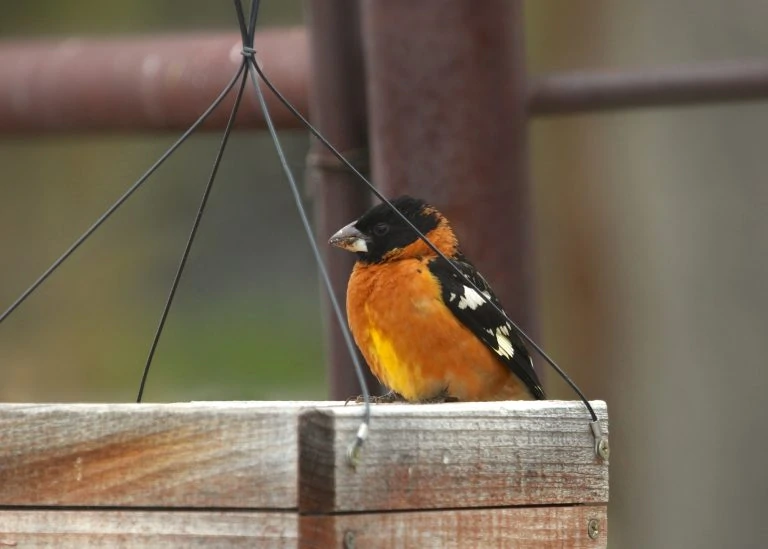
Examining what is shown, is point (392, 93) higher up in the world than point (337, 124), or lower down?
higher up

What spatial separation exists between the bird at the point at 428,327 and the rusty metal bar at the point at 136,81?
0.49 m

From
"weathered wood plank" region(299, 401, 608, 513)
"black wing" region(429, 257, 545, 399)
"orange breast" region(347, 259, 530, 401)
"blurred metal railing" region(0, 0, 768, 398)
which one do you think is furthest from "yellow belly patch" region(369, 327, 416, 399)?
"weathered wood plank" region(299, 401, 608, 513)

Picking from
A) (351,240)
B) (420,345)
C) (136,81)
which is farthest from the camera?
(136,81)

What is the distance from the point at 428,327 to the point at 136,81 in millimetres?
1195

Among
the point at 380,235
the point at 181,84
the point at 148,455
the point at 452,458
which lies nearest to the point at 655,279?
the point at 380,235

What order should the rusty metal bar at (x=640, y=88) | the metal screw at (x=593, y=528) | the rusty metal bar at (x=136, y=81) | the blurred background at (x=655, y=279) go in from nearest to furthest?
1. the metal screw at (x=593, y=528)
2. the rusty metal bar at (x=640, y=88)
3. the rusty metal bar at (x=136, y=81)
4. the blurred background at (x=655, y=279)

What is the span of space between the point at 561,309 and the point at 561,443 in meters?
5.47

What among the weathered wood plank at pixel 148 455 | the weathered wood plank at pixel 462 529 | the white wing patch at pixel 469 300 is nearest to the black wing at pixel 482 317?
the white wing patch at pixel 469 300

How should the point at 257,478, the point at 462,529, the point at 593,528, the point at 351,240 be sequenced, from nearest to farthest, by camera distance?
the point at 257,478 → the point at 462,529 → the point at 593,528 → the point at 351,240

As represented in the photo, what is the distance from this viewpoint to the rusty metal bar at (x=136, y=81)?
4.04 m

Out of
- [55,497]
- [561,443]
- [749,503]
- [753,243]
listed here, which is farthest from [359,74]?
[749,503]

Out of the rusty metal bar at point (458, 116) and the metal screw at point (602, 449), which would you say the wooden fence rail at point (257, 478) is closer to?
the metal screw at point (602, 449)

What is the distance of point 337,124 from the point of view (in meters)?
4.04

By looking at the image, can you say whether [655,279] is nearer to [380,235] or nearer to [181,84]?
[380,235]
